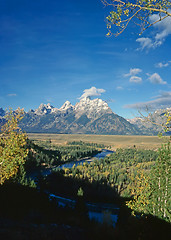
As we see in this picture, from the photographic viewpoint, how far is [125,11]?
8.67 m

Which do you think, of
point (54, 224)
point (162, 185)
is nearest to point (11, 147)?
point (54, 224)

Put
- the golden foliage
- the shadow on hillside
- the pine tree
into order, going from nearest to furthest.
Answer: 1. the golden foliage
2. the shadow on hillside
3. the pine tree

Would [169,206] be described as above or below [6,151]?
below

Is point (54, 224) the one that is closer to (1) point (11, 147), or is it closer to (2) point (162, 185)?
(1) point (11, 147)

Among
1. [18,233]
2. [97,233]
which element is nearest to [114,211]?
[97,233]

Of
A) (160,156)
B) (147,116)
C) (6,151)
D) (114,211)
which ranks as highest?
(147,116)

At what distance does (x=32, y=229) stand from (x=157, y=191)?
87.3 ft

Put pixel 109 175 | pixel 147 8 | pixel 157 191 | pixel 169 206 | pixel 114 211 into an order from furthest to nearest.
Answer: pixel 109 175 → pixel 114 211 → pixel 157 191 → pixel 169 206 → pixel 147 8

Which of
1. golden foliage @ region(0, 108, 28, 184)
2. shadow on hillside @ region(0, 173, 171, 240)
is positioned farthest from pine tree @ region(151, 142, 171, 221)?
golden foliage @ region(0, 108, 28, 184)

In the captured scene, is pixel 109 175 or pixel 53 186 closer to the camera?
pixel 53 186

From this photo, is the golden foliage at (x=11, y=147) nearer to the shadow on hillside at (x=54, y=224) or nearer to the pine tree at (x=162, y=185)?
the shadow on hillside at (x=54, y=224)

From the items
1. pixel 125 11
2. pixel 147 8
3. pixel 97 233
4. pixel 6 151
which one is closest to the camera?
pixel 147 8

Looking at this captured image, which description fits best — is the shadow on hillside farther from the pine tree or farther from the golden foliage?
the golden foliage

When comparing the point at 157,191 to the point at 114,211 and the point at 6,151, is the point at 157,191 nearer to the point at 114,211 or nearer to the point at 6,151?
the point at 6,151
